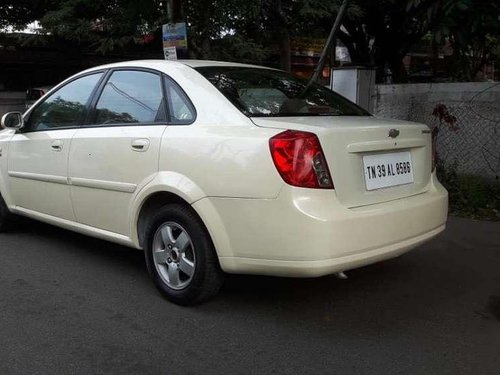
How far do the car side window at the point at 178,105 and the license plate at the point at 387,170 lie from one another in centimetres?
113

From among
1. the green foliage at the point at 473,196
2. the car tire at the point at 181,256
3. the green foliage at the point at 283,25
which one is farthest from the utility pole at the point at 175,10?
the car tire at the point at 181,256

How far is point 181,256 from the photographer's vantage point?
3812 mm

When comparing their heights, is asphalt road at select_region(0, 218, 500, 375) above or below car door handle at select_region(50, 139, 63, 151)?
below

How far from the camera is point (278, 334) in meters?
3.51

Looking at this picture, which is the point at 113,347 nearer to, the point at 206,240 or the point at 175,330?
the point at 175,330

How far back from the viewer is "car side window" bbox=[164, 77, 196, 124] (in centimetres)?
382

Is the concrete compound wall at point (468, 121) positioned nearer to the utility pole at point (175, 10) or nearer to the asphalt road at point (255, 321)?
the asphalt road at point (255, 321)

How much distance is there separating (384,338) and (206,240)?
118 centimetres

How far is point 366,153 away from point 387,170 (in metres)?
0.22

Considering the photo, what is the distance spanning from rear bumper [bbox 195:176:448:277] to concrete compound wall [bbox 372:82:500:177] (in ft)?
13.2

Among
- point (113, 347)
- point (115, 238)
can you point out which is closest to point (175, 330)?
point (113, 347)

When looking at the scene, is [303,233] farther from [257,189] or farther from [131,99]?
[131,99]

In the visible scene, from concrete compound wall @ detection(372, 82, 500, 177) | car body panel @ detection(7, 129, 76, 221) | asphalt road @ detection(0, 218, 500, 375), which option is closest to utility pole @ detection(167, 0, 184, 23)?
concrete compound wall @ detection(372, 82, 500, 177)

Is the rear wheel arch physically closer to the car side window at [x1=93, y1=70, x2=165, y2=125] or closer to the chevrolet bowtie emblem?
the car side window at [x1=93, y1=70, x2=165, y2=125]
